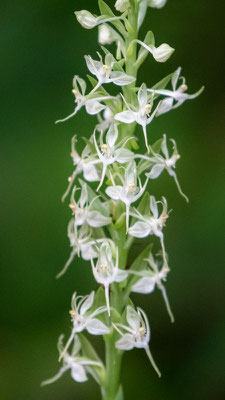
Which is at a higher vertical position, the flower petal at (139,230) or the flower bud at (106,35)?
the flower bud at (106,35)

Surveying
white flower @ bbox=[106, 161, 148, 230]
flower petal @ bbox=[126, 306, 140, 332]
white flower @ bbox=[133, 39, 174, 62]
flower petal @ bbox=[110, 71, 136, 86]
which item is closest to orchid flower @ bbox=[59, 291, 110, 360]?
flower petal @ bbox=[126, 306, 140, 332]

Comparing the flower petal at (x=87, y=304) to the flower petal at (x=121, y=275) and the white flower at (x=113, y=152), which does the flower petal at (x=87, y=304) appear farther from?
the white flower at (x=113, y=152)

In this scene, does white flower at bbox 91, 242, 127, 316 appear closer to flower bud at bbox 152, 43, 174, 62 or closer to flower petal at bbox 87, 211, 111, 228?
flower petal at bbox 87, 211, 111, 228

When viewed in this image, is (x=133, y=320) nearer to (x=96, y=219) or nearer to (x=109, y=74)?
(x=96, y=219)

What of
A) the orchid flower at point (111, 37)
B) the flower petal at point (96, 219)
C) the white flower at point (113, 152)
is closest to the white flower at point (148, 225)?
the flower petal at point (96, 219)

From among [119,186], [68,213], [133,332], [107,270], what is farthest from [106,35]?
[68,213]

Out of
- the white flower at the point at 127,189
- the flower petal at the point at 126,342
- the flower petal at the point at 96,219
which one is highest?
the white flower at the point at 127,189

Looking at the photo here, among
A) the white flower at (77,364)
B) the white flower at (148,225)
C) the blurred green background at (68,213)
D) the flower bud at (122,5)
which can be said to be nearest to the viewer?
the flower bud at (122,5)
